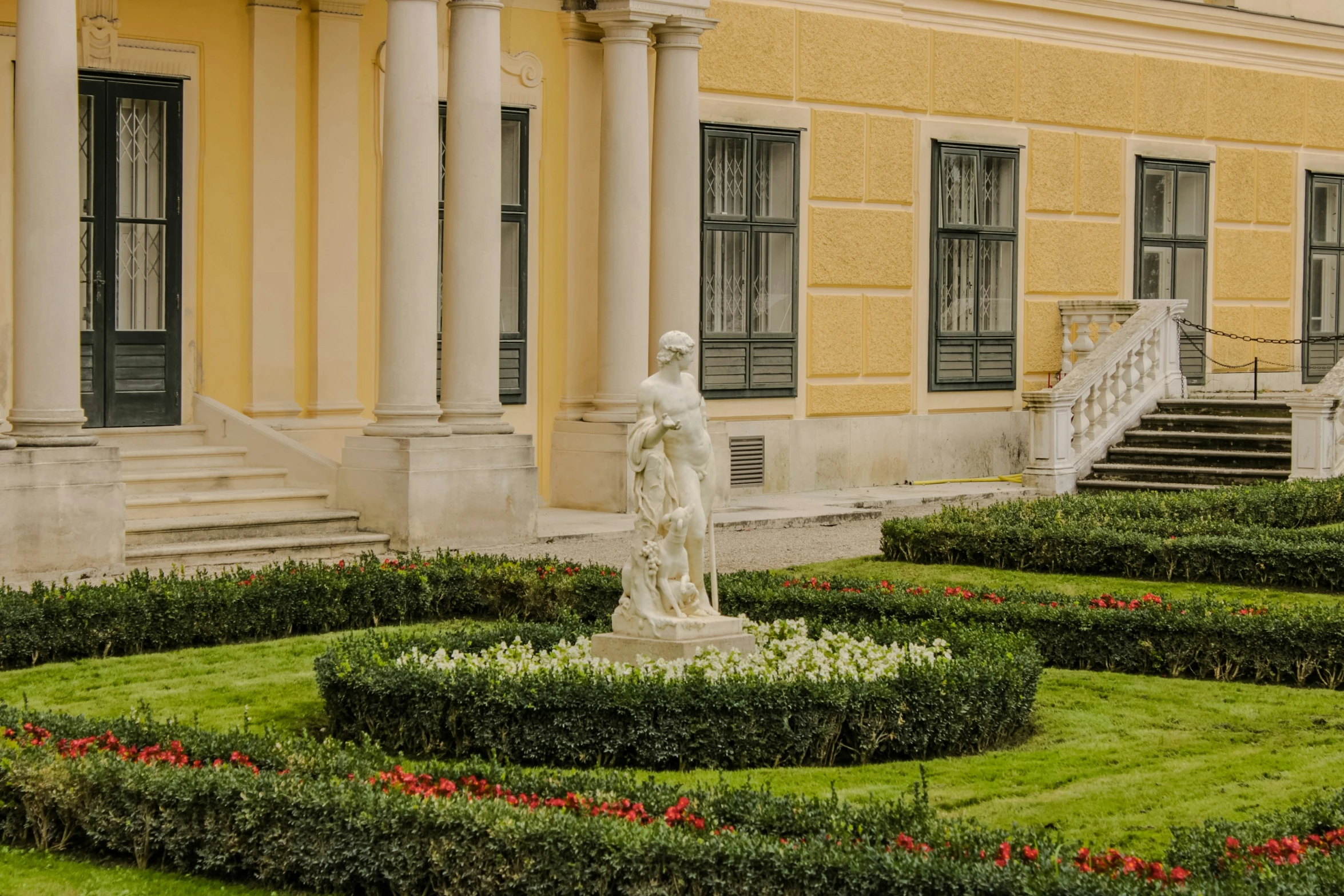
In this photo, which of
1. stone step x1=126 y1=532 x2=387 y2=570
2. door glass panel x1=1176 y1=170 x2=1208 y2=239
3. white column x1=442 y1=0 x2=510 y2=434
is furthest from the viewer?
door glass panel x1=1176 y1=170 x2=1208 y2=239

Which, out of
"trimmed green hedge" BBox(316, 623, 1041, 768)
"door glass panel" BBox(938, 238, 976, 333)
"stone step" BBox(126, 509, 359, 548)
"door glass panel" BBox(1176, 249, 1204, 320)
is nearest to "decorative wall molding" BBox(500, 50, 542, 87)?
"stone step" BBox(126, 509, 359, 548)

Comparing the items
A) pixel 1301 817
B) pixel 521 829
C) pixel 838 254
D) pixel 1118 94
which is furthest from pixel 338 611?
pixel 1118 94

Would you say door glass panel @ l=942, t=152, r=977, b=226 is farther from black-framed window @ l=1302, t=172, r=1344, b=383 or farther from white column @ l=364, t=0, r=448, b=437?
white column @ l=364, t=0, r=448, b=437

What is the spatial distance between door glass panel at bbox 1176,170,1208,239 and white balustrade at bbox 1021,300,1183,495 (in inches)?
102

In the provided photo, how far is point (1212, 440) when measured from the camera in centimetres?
2194

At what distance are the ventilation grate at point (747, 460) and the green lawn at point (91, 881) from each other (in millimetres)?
14106

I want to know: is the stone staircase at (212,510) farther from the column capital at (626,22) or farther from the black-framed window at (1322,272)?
the black-framed window at (1322,272)

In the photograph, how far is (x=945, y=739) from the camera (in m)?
9.41

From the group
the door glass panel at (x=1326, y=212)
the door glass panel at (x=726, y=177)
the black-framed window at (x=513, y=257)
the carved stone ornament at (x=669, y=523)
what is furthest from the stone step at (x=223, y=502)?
the door glass panel at (x=1326, y=212)

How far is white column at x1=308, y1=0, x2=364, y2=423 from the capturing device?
18.4 m

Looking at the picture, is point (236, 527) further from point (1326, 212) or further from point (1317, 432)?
point (1326, 212)

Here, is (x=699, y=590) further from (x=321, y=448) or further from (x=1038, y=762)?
(x=321, y=448)

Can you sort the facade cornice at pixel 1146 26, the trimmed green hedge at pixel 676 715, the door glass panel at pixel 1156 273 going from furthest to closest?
1. the door glass panel at pixel 1156 273
2. the facade cornice at pixel 1146 26
3. the trimmed green hedge at pixel 676 715

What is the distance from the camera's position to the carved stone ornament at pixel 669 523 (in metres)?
10.2
